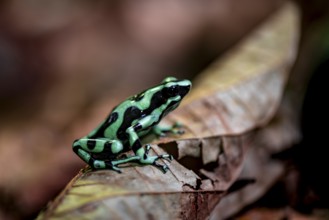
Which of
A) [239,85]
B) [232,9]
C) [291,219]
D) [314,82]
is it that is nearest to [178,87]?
[239,85]

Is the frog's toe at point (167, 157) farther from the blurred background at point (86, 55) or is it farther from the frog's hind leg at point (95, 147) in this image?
the blurred background at point (86, 55)

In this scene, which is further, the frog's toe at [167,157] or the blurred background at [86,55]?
the blurred background at [86,55]

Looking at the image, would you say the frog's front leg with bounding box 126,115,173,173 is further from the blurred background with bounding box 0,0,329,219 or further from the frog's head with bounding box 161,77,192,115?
the blurred background with bounding box 0,0,329,219

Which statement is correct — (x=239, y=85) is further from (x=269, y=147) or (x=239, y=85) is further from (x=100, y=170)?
(x=100, y=170)

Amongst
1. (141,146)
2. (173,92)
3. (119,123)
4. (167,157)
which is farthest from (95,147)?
(173,92)

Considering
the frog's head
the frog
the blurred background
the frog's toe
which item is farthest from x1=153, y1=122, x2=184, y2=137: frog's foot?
the blurred background

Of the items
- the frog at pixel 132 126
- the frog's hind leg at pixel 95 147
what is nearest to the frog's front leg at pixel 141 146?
the frog at pixel 132 126
